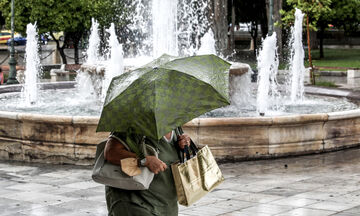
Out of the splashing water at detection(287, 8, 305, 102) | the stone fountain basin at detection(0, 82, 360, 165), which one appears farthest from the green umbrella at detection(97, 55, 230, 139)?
the splashing water at detection(287, 8, 305, 102)

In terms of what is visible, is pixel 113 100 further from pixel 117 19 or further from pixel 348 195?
pixel 117 19

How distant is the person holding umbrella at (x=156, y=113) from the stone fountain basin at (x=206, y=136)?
210 inches

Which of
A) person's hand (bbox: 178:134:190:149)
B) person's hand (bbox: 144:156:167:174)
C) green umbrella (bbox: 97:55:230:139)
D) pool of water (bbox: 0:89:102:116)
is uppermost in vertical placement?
green umbrella (bbox: 97:55:230:139)

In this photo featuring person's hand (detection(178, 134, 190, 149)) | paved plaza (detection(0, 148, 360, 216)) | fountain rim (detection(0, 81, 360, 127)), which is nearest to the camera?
person's hand (detection(178, 134, 190, 149))

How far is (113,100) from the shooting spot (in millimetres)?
4570

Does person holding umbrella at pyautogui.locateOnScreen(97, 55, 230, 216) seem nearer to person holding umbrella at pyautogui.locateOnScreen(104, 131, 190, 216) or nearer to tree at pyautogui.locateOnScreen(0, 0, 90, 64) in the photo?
person holding umbrella at pyautogui.locateOnScreen(104, 131, 190, 216)

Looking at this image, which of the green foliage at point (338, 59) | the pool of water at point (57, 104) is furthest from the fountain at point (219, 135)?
the green foliage at point (338, 59)

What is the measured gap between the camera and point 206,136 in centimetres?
1024

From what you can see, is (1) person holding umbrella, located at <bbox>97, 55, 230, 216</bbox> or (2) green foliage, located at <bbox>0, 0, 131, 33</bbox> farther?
(2) green foliage, located at <bbox>0, 0, 131, 33</bbox>

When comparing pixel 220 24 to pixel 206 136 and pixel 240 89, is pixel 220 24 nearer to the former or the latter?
pixel 240 89

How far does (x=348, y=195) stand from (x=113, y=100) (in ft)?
13.9

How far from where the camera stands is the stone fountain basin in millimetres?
10242

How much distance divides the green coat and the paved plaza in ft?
8.73

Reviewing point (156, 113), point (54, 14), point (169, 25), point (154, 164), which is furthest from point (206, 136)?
point (54, 14)
